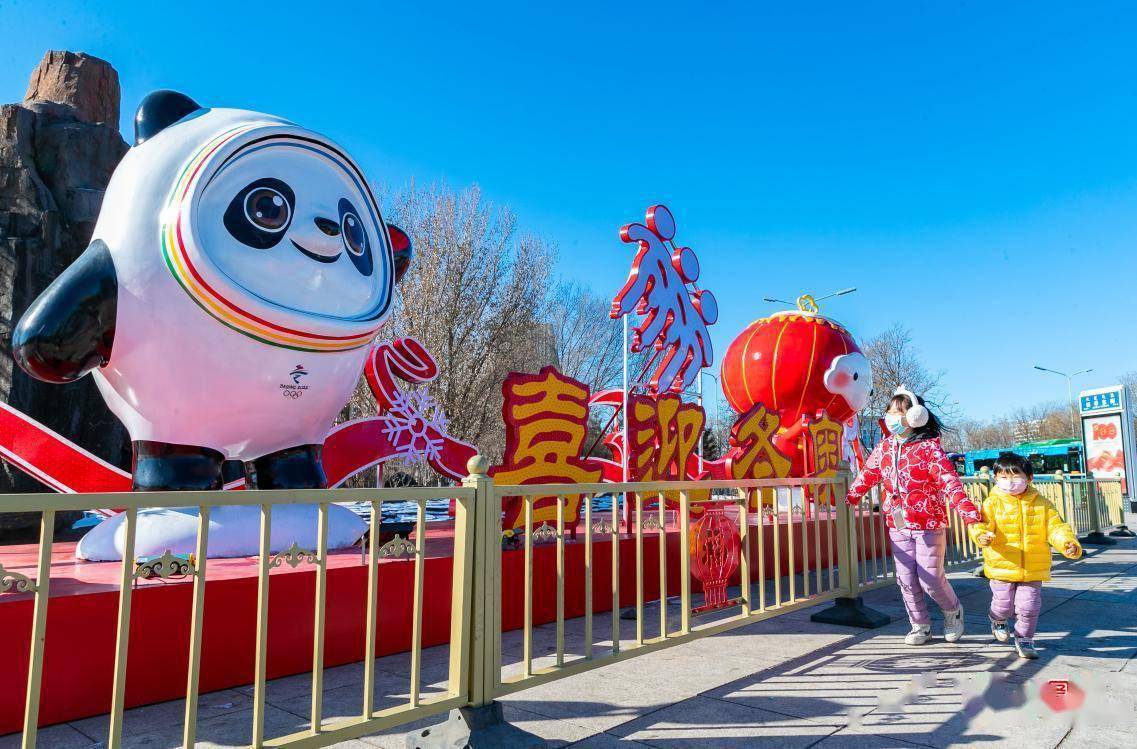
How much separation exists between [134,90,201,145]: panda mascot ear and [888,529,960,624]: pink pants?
230 inches

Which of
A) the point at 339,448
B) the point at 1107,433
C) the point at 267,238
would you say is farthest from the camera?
the point at 1107,433

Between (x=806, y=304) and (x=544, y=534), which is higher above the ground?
(x=806, y=304)

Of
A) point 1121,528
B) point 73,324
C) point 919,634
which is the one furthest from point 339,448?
point 1121,528

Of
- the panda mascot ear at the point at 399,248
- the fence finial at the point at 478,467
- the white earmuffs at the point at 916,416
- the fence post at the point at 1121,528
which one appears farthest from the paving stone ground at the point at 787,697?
the fence post at the point at 1121,528

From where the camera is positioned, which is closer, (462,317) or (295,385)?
(295,385)

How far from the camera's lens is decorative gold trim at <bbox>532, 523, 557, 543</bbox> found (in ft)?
18.6

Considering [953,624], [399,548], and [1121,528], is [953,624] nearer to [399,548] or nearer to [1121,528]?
[399,548]

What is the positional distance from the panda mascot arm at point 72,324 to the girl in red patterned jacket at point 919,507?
5.22 meters

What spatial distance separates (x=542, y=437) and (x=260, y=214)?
2.70m

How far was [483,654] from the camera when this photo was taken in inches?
117

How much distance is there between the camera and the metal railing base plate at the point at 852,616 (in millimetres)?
5434

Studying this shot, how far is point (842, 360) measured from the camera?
1140 centimetres

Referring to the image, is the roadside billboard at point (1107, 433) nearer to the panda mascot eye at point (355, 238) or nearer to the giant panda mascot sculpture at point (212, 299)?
the panda mascot eye at point (355, 238)

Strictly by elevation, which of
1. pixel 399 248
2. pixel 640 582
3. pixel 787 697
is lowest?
pixel 787 697
